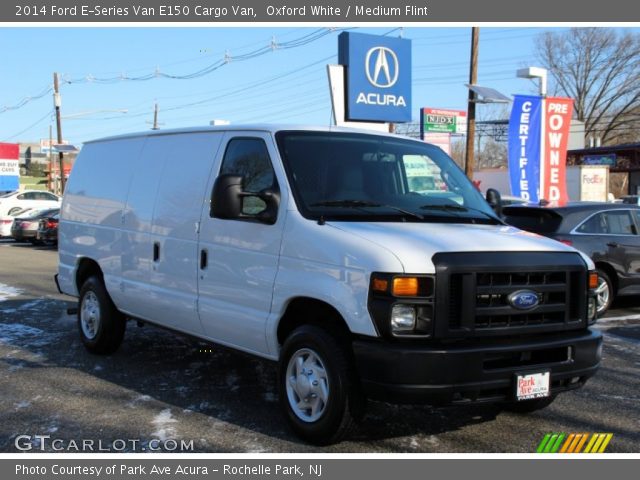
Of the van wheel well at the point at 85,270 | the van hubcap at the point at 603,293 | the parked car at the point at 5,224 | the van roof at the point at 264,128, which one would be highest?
the van roof at the point at 264,128

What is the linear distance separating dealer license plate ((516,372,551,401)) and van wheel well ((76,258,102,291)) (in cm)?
468

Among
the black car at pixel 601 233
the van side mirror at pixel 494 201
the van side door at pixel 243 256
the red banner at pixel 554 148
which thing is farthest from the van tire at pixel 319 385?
the red banner at pixel 554 148

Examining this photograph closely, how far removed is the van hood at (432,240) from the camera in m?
4.27

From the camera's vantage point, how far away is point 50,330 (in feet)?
28.3

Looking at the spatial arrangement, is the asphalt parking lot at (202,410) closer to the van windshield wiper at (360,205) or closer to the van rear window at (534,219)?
the van windshield wiper at (360,205)

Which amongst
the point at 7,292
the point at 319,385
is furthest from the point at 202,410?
the point at 7,292

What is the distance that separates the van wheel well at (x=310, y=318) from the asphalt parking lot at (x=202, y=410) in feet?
2.34

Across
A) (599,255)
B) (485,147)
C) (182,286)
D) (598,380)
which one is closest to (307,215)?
(182,286)

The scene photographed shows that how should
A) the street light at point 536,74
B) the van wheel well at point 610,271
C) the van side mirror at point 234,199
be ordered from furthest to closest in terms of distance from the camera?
the street light at point 536,74 < the van wheel well at point 610,271 < the van side mirror at point 234,199

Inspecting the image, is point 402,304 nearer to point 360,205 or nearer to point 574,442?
point 360,205

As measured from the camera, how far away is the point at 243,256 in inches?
208

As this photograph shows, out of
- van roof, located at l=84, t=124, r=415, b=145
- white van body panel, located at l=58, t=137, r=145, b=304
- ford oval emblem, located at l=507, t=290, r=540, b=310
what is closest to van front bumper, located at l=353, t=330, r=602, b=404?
ford oval emblem, located at l=507, t=290, r=540, b=310

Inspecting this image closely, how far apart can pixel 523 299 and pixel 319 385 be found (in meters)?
1.40

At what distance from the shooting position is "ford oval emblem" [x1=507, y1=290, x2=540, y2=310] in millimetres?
4441
